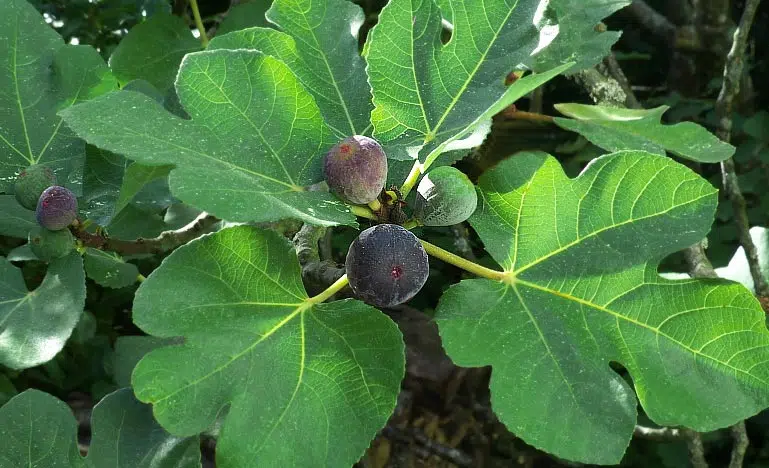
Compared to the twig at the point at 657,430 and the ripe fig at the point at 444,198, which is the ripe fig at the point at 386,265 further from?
the twig at the point at 657,430

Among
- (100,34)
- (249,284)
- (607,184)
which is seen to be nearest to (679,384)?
(607,184)

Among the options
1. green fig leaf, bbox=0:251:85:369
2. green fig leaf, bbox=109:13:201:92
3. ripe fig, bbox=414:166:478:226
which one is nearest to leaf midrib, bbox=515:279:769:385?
ripe fig, bbox=414:166:478:226

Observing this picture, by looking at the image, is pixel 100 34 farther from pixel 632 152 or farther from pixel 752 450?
pixel 752 450

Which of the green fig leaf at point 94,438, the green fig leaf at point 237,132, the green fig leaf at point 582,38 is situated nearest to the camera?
the green fig leaf at point 237,132

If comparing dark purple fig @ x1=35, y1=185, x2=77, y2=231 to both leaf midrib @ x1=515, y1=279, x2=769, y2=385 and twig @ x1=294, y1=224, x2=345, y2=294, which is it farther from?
leaf midrib @ x1=515, y1=279, x2=769, y2=385

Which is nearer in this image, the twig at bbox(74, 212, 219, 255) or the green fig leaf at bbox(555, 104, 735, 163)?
the twig at bbox(74, 212, 219, 255)

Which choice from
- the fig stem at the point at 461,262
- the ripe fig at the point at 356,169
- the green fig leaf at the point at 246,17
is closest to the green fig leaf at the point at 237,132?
the ripe fig at the point at 356,169

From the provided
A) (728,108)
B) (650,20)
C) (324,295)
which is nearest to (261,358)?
(324,295)
